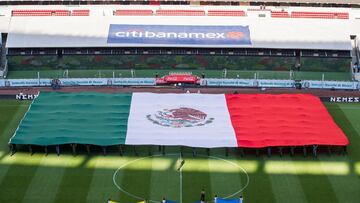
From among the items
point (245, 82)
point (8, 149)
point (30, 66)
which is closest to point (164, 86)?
point (245, 82)

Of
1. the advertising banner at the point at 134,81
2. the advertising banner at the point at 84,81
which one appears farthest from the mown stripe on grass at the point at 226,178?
the advertising banner at the point at 84,81

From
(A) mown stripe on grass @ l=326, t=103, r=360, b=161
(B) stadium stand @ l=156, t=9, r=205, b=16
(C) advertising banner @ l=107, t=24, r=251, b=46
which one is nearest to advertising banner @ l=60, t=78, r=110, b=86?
(C) advertising banner @ l=107, t=24, r=251, b=46

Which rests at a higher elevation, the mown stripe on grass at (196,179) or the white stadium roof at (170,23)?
the white stadium roof at (170,23)

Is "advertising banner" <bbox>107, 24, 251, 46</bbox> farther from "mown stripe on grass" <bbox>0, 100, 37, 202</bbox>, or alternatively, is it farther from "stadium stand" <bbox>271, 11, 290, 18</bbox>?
"mown stripe on grass" <bbox>0, 100, 37, 202</bbox>

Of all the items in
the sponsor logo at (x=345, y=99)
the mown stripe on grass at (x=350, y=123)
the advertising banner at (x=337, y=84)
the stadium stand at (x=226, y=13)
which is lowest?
the mown stripe on grass at (x=350, y=123)

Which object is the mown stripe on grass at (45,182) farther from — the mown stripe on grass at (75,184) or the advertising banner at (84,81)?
the advertising banner at (84,81)

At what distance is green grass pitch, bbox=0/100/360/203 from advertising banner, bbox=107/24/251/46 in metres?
21.2

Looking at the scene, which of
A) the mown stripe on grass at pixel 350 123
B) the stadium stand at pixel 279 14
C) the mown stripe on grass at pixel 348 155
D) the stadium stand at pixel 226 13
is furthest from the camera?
the stadium stand at pixel 279 14

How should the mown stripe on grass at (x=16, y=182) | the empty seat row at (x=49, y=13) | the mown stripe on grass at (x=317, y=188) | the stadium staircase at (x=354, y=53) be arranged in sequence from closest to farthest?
the mown stripe on grass at (x=16, y=182)
the mown stripe on grass at (x=317, y=188)
the stadium staircase at (x=354, y=53)
the empty seat row at (x=49, y=13)

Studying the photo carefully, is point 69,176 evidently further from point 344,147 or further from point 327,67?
point 327,67

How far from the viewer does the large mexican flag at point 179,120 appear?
178 feet

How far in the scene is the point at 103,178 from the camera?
164 feet

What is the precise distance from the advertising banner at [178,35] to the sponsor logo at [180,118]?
49.1 ft

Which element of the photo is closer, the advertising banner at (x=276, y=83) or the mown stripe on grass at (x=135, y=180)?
the mown stripe on grass at (x=135, y=180)
